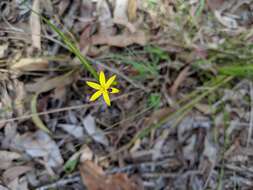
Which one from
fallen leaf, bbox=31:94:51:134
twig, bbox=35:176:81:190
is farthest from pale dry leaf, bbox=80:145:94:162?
fallen leaf, bbox=31:94:51:134

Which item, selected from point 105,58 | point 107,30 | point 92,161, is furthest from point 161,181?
point 107,30

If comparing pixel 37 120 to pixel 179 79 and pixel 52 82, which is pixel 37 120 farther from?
pixel 179 79

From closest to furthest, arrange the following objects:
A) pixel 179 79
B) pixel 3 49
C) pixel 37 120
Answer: pixel 3 49 < pixel 37 120 < pixel 179 79

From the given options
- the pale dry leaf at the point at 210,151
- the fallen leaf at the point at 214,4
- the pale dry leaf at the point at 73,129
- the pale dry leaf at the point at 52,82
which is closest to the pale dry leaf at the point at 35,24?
the pale dry leaf at the point at 52,82

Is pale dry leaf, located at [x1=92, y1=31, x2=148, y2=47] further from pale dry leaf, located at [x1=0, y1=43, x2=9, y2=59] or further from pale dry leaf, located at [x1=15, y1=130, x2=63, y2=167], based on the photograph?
pale dry leaf, located at [x1=15, y1=130, x2=63, y2=167]

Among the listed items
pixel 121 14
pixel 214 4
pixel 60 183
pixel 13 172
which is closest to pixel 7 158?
pixel 13 172

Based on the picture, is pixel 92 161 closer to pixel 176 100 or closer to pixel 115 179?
pixel 115 179
